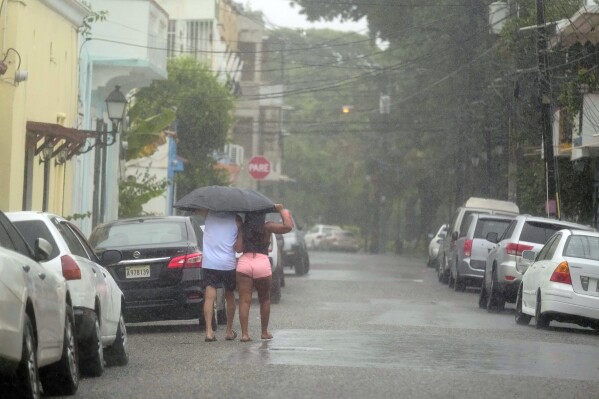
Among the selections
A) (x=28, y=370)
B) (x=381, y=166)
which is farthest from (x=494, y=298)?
(x=381, y=166)

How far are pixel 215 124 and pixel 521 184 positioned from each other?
40.2ft

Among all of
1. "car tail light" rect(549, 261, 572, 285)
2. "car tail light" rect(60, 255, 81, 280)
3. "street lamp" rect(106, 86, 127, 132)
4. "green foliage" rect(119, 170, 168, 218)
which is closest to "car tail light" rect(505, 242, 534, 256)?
"car tail light" rect(549, 261, 572, 285)

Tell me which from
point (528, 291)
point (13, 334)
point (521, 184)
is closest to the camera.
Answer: point (13, 334)

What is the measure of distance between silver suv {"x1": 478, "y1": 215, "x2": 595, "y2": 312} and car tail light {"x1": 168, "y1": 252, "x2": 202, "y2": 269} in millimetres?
7849

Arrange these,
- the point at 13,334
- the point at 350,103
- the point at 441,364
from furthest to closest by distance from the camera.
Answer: the point at 350,103
the point at 441,364
the point at 13,334

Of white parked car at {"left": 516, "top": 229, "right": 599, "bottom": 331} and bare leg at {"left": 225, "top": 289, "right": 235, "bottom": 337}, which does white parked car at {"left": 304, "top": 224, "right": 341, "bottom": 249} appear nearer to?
white parked car at {"left": 516, "top": 229, "right": 599, "bottom": 331}

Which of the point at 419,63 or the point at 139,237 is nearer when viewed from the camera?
the point at 139,237

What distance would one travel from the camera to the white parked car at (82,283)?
1253cm

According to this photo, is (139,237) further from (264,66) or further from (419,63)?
(264,66)

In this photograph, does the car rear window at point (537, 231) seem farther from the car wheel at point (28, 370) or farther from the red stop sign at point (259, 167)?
the red stop sign at point (259, 167)

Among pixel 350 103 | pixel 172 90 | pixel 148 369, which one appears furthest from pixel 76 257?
pixel 350 103

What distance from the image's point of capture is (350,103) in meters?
87.8

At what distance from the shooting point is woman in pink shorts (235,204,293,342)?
17.0m

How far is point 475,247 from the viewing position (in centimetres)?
3175
